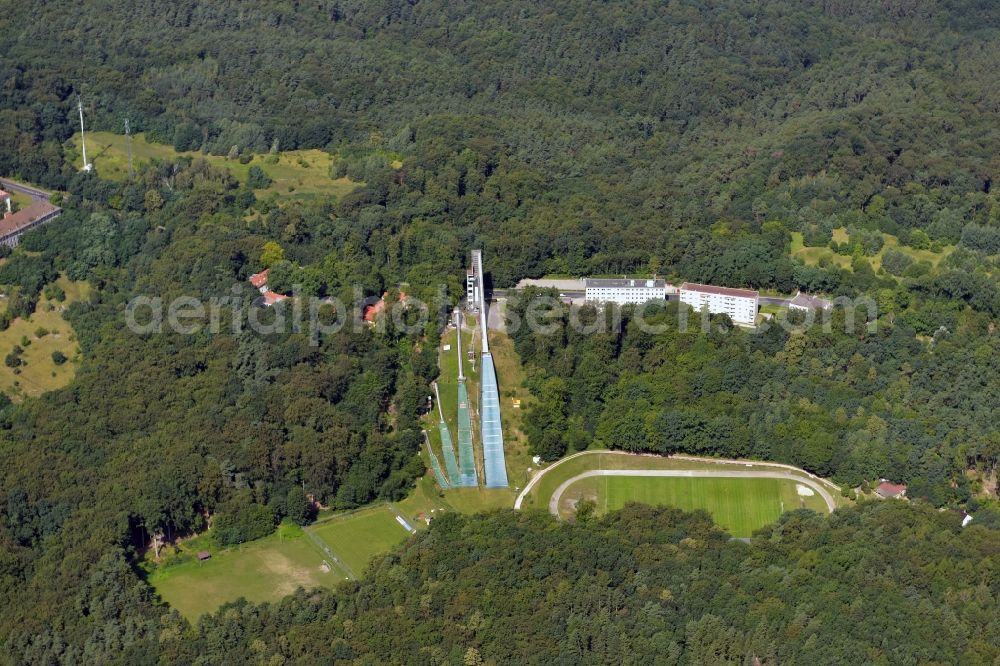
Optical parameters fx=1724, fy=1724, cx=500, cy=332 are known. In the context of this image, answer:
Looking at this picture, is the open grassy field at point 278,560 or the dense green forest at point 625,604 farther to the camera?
the open grassy field at point 278,560

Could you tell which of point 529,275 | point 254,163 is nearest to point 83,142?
point 254,163

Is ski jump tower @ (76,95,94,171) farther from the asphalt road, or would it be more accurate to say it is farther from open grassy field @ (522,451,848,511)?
open grassy field @ (522,451,848,511)

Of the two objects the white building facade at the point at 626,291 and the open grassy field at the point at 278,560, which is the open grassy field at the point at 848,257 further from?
the open grassy field at the point at 278,560

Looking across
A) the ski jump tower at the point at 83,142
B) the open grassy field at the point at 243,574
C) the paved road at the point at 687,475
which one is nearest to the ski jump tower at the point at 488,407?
the paved road at the point at 687,475

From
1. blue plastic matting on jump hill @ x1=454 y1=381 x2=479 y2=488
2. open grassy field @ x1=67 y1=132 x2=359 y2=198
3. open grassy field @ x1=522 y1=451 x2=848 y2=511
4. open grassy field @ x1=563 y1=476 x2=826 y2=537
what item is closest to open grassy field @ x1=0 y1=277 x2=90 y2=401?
open grassy field @ x1=67 y1=132 x2=359 y2=198

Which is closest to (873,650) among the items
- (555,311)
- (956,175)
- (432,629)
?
(432,629)

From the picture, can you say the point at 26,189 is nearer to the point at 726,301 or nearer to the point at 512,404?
the point at 512,404

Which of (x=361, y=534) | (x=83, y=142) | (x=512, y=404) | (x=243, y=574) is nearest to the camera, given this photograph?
(x=243, y=574)
